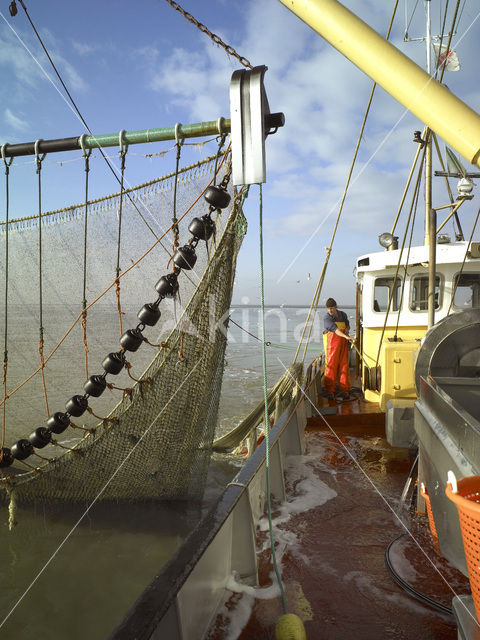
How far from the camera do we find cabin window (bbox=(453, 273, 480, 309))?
6.17 meters

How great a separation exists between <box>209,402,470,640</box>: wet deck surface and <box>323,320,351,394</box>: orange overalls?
2.67 metres

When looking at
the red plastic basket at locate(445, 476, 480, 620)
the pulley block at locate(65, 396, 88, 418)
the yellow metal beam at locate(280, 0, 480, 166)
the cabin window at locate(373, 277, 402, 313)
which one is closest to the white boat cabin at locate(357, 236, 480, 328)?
the cabin window at locate(373, 277, 402, 313)

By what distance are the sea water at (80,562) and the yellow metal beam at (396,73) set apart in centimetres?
220

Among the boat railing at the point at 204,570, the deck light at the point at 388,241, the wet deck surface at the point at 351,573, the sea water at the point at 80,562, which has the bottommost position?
the sea water at the point at 80,562

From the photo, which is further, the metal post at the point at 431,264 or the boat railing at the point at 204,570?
the metal post at the point at 431,264

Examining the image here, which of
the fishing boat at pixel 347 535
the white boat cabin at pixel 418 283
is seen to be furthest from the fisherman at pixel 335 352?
the fishing boat at pixel 347 535

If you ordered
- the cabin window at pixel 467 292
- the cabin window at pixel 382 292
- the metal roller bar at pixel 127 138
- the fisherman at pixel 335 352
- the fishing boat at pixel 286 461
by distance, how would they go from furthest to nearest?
the cabin window at pixel 382 292, the fisherman at pixel 335 352, the cabin window at pixel 467 292, the metal roller bar at pixel 127 138, the fishing boat at pixel 286 461

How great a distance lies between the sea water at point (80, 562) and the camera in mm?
3477

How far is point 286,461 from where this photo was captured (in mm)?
4383

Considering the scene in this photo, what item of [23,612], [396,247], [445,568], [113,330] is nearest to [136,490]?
[23,612]

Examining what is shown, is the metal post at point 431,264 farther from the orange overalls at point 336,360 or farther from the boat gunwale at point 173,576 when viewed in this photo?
the boat gunwale at point 173,576

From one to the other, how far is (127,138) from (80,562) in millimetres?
4249

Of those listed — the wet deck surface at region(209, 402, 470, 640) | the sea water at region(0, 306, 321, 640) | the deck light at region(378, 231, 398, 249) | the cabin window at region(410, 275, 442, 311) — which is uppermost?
the deck light at region(378, 231, 398, 249)

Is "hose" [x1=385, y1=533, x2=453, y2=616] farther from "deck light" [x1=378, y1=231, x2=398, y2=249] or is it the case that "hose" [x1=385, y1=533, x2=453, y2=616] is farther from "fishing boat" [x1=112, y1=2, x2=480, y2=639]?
"deck light" [x1=378, y1=231, x2=398, y2=249]
